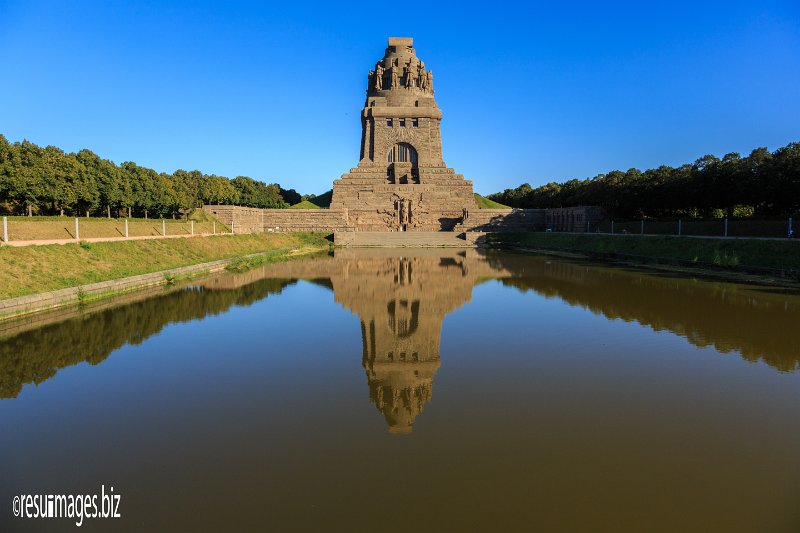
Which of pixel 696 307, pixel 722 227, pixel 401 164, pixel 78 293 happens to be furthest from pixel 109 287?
pixel 401 164

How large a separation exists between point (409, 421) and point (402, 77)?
7141 centimetres

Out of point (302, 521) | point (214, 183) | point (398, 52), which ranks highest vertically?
point (398, 52)

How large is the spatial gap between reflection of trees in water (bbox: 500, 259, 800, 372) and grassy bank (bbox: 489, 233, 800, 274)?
4.13m

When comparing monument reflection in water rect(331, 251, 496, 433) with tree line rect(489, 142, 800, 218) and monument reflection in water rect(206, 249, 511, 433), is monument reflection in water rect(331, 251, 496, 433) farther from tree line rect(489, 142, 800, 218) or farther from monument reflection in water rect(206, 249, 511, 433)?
tree line rect(489, 142, 800, 218)

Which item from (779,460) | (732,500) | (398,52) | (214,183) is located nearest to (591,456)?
(732,500)

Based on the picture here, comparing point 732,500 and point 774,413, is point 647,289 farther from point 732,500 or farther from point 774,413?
point 732,500

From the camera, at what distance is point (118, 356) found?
9656 mm

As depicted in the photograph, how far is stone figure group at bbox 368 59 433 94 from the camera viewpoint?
70.3 meters

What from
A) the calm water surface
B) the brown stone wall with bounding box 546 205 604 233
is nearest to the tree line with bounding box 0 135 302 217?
the calm water surface

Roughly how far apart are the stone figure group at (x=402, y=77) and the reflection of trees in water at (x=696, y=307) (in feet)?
178

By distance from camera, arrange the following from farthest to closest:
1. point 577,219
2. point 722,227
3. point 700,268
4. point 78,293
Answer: point 577,219, point 722,227, point 700,268, point 78,293

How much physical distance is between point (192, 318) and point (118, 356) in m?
3.86

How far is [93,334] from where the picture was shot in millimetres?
11367

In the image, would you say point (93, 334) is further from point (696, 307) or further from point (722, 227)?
point (722, 227)
